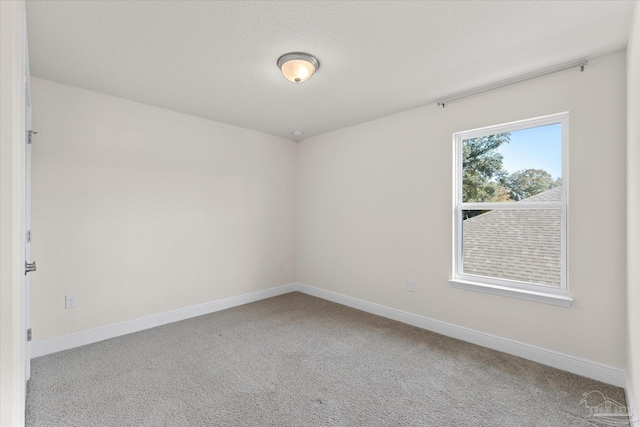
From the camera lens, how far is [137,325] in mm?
3115

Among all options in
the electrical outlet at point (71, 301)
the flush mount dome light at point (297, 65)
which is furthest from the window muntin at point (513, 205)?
the electrical outlet at point (71, 301)

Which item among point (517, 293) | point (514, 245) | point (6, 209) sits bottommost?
point (517, 293)

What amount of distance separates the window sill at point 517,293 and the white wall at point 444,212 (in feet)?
0.19

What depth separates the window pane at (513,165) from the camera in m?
2.50

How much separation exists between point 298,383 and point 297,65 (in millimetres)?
2389

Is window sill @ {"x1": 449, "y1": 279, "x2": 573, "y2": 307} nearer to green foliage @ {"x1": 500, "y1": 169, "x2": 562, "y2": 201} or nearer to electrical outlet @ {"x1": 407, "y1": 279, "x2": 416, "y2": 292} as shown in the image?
electrical outlet @ {"x1": 407, "y1": 279, "x2": 416, "y2": 292}

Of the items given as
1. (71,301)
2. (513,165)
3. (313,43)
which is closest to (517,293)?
(513,165)

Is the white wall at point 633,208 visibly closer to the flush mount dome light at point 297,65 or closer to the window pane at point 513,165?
the window pane at point 513,165

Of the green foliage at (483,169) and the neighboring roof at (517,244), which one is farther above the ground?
the green foliage at (483,169)

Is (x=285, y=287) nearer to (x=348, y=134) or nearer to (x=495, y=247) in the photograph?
(x=348, y=134)

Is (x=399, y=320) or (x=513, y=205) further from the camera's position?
(x=399, y=320)

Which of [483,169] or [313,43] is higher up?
[313,43]

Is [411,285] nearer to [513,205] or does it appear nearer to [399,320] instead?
[399,320]

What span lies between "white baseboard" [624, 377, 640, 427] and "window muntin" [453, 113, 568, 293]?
0.69m
